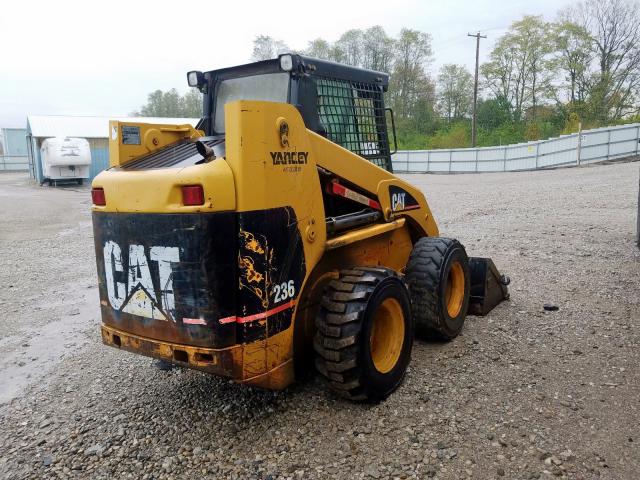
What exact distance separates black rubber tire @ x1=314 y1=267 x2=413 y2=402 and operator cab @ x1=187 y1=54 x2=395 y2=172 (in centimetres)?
121

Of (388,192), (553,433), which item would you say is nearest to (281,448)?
(553,433)

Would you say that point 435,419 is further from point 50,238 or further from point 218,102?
point 50,238

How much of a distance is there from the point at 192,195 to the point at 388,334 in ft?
5.46

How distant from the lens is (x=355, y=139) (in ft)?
14.1

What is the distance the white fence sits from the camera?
2377cm

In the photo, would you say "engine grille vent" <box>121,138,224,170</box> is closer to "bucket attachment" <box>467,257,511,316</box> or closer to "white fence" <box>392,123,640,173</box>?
"bucket attachment" <box>467,257,511,316</box>

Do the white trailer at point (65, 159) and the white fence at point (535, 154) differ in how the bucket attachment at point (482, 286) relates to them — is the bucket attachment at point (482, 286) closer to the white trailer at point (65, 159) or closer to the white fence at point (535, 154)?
the white fence at point (535, 154)

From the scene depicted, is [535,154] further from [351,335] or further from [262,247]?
[262,247]

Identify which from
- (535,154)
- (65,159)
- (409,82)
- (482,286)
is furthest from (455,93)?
(482,286)

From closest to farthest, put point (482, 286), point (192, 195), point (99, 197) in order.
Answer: point (192, 195) → point (99, 197) → point (482, 286)

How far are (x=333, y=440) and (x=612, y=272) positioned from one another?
4.78 metres

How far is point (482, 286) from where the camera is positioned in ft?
16.2

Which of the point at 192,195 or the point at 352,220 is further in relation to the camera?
the point at 352,220

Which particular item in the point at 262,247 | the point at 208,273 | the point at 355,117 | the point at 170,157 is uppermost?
the point at 355,117
